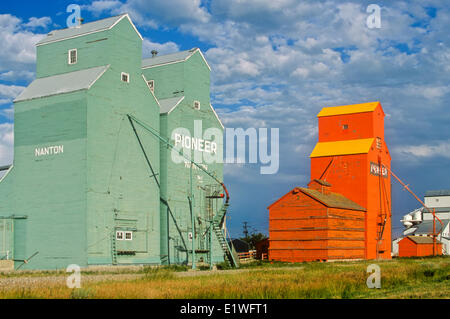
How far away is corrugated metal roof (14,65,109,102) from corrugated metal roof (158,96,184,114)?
24.0 feet

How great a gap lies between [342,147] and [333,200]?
7.88 m

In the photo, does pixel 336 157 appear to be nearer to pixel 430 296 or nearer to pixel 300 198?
pixel 300 198

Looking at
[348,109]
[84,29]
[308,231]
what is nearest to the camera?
[84,29]

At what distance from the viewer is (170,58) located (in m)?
48.5

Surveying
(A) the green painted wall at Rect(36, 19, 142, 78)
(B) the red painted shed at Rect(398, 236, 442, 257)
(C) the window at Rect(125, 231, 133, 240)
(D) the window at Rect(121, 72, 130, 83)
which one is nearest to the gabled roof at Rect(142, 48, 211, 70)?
(A) the green painted wall at Rect(36, 19, 142, 78)

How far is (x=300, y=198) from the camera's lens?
5006 cm

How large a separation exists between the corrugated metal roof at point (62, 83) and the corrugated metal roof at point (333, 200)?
21.1 metres

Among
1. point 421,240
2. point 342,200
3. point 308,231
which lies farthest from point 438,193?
point 308,231

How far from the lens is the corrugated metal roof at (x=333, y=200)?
49188 mm

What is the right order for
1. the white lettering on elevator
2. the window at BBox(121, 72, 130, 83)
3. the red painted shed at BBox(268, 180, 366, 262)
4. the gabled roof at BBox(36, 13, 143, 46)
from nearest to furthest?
the white lettering on elevator → the gabled roof at BBox(36, 13, 143, 46) → the window at BBox(121, 72, 130, 83) → the red painted shed at BBox(268, 180, 366, 262)

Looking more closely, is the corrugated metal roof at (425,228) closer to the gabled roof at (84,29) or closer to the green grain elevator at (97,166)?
the green grain elevator at (97,166)

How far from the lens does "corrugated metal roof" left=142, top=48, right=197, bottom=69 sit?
47.7 meters

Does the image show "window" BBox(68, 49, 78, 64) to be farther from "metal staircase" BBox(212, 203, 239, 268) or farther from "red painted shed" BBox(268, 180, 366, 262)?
"red painted shed" BBox(268, 180, 366, 262)

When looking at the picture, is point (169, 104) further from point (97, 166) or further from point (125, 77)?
point (97, 166)
